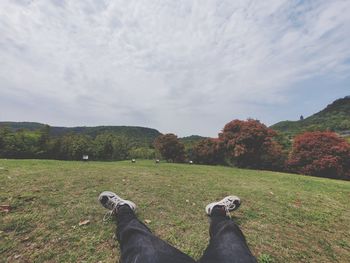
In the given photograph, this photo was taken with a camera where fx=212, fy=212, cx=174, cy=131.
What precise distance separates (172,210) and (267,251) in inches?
58.9

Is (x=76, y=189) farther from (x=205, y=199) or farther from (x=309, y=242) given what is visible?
(x=309, y=242)

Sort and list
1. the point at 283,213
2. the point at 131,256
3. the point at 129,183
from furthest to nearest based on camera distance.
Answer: the point at 129,183 < the point at 283,213 < the point at 131,256

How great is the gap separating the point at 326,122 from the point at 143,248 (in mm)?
69589

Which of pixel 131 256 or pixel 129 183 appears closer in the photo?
pixel 131 256

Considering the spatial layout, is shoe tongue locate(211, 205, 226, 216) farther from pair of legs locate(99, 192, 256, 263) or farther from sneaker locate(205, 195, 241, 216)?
pair of legs locate(99, 192, 256, 263)

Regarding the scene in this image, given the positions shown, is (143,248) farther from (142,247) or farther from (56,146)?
(56,146)

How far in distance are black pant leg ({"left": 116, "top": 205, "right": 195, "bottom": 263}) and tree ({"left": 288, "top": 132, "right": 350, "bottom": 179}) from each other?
15273mm

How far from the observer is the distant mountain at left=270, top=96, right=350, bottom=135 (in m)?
47.2

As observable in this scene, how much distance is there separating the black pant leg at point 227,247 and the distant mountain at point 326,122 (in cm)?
3992

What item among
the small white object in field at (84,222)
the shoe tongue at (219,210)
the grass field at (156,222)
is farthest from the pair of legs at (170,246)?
the small white object in field at (84,222)

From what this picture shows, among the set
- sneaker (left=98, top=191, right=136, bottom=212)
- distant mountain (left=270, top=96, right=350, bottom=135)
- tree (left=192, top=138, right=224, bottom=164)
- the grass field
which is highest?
distant mountain (left=270, top=96, right=350, bottom=135)

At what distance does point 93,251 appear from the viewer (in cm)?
232

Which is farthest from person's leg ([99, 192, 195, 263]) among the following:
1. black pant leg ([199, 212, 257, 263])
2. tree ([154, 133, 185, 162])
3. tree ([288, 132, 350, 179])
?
tree ([154, 133, 185, 162])

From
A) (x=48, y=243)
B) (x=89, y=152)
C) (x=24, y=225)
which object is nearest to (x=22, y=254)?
(x=48, y=243)
